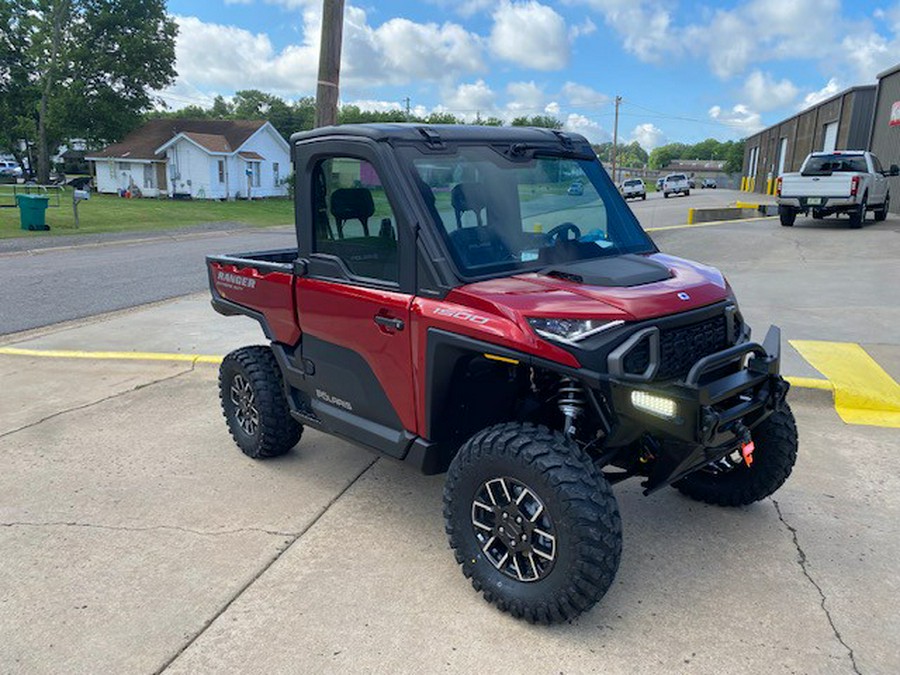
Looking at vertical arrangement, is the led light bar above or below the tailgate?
below

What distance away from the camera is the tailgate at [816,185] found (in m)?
17.0

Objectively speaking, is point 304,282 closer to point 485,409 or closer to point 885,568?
point 485,409

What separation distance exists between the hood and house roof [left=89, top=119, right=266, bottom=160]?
46.5m

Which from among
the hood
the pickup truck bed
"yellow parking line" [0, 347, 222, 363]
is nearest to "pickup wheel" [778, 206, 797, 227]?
"yellow parking line" [0, 347, 222, 363]

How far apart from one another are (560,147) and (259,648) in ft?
9.25

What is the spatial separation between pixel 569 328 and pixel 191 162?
4769 cm

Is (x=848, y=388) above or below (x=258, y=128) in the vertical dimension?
below

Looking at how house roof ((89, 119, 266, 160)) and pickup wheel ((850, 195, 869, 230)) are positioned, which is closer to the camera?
pickup wheel ((850, 195, 869, 230))

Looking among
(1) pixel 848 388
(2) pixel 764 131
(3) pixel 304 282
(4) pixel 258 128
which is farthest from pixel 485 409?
(2) pixel 764 131

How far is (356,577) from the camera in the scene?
328 cm

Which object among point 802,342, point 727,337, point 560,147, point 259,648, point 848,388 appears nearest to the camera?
point 259,648

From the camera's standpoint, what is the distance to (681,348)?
2.99 meters

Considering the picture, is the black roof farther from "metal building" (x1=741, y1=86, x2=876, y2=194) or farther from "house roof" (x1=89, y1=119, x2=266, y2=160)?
"house roof" (x1=89, y1=119, x2=266, y2=160)

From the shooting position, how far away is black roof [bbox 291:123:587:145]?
335 cm
